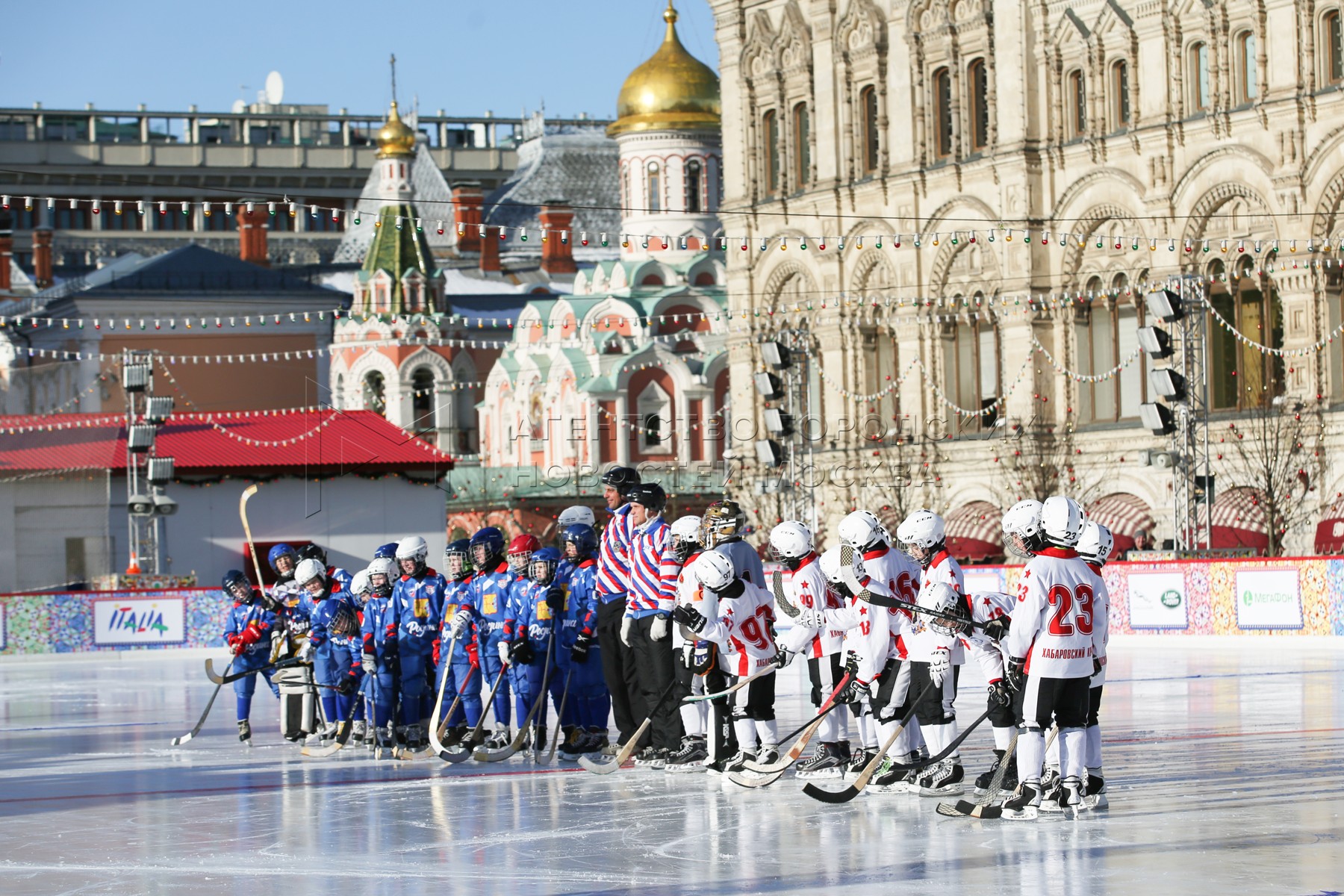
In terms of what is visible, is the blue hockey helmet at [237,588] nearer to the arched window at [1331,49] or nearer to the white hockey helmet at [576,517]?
the white hockey helmet at [576,517]

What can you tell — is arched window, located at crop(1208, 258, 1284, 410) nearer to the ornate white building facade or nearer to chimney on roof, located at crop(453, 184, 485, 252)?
the ornate white building facade

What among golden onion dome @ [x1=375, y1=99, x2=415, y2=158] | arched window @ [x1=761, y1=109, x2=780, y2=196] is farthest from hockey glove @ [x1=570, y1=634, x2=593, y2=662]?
golden onion dome @ [x1=375, y1=99, x2=415, y2=158]

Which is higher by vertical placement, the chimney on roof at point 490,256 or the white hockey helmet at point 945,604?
the chimney on roof at point 490,256

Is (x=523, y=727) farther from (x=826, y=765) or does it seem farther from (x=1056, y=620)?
(x=1056, y=620)

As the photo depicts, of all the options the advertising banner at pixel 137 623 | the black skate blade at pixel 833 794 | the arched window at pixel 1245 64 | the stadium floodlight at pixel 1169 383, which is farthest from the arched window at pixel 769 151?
the black skate blade at pixel 833 794

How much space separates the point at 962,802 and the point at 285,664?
7.69 meters

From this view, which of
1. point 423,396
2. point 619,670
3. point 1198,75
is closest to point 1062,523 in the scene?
point 619,670

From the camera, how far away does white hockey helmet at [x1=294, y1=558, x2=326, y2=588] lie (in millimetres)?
17609

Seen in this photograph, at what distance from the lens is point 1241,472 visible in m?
42.6

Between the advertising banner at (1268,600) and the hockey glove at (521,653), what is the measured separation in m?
18.3

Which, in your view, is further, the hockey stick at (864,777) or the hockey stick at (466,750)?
the hockey stick at (466,750)

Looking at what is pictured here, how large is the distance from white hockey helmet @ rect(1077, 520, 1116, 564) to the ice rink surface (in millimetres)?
1414

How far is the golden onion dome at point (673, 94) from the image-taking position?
242 feet

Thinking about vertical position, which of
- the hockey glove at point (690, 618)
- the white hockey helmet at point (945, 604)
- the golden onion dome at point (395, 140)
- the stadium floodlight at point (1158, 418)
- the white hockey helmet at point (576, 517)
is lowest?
the hockey glove at point (690, 618)
